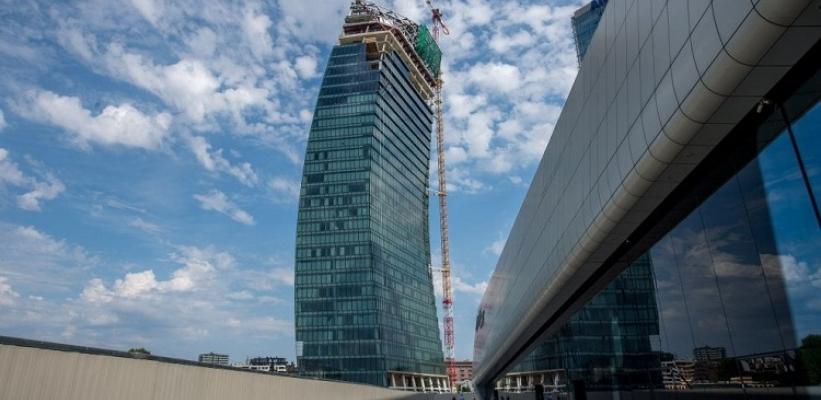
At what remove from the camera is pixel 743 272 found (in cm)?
1261

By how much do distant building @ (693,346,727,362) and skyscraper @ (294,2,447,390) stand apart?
327 ft

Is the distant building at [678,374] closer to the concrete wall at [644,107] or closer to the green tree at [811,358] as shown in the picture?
the concrete wall at [644,107]

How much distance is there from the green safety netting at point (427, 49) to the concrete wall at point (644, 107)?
13468 cm

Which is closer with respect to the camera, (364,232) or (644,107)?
(644,107)

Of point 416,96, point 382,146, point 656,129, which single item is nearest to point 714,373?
point 656,129

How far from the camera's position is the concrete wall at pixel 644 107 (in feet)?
29.6

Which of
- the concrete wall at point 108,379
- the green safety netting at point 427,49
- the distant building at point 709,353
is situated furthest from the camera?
the green safety netting at point 427,49

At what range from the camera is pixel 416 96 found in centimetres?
15125

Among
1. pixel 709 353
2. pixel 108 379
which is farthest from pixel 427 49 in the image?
pixel 108 379

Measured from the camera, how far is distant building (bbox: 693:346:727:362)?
14.1m

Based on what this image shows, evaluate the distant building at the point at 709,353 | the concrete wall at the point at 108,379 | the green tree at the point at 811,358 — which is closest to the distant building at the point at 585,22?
the distant building at the point at 709,353

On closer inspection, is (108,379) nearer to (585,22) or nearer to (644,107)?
(644,107)

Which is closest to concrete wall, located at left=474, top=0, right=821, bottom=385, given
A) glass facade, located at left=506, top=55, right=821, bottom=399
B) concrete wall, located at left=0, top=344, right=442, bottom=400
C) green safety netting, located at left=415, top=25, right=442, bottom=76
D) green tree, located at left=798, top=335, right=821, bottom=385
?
glass facade, located at left=506, top=55, right=821, bottom=399

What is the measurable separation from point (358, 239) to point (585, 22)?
283 ft
